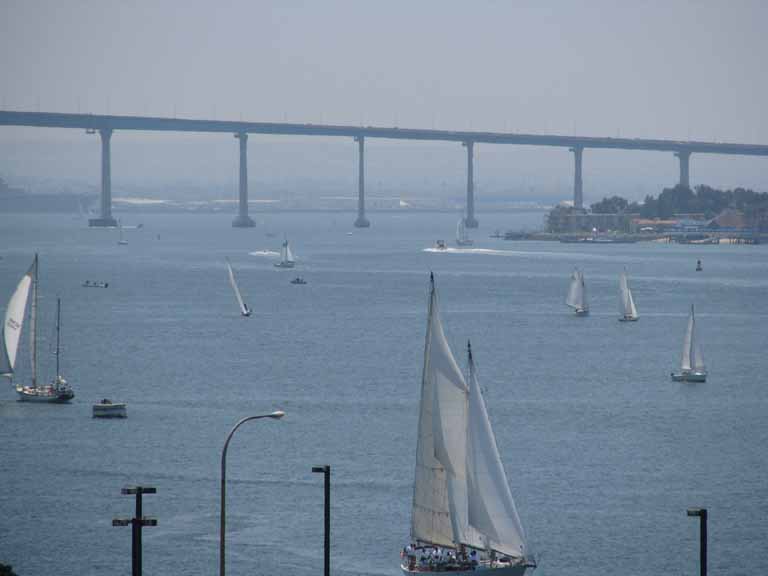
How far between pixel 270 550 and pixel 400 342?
34.5 m

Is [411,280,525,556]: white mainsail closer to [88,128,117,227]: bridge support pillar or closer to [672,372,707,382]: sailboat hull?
[672,372,707,382]: sailboat hull

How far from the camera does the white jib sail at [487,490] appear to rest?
2516cm

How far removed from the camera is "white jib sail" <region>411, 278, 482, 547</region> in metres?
25.0

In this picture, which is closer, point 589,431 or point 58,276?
point 589,431

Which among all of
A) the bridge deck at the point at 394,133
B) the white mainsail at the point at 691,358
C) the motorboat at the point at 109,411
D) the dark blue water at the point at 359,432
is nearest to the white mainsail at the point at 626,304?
the dark blue water at the point at 359,432

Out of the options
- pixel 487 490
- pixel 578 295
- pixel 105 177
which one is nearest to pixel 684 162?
pixel 105 177

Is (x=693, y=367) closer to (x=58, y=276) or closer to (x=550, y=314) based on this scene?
(x=550, y=314)

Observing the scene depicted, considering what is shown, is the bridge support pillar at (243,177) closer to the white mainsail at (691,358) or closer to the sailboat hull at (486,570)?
the white mainsail at (691,358)

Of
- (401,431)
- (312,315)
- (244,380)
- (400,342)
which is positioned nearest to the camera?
(401,431)

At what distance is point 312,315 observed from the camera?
7669cm

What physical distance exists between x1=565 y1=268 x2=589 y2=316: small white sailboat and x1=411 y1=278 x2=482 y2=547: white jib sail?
4965 centimetres

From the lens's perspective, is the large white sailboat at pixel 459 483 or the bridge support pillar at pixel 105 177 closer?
the large white sailboat at pixel 459 483

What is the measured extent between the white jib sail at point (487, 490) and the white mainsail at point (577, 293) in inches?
1944

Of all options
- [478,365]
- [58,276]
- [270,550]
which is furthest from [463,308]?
[270,550]
